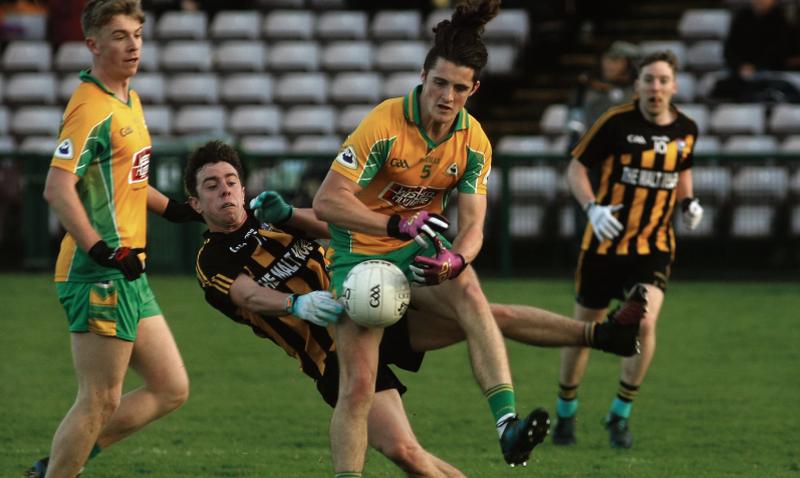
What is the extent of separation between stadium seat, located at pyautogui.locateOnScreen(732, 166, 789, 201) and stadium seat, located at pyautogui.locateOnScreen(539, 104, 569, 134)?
88.5 inches

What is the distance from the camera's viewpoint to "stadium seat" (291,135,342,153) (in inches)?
642

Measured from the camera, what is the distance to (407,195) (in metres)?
6.11

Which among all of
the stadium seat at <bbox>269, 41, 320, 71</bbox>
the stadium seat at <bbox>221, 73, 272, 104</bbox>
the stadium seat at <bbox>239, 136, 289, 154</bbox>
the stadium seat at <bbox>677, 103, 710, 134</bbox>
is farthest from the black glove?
the stadium seat at <bbox>269, 41, 320, 71</bbox>

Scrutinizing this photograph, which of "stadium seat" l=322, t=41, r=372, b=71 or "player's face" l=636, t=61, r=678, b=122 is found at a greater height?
"player's face" l=636, t=61, r=678, b=122

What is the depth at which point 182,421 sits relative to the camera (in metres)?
8.74

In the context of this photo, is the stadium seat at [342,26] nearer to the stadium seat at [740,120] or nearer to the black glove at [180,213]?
the stadium seat at [740,120]

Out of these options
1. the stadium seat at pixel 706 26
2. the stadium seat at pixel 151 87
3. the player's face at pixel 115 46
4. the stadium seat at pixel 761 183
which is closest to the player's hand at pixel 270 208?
the player's face at pixel 115 46

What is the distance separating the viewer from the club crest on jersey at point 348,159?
19.4 ft

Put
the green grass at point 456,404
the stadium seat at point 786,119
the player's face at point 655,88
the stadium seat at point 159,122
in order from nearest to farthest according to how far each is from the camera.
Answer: the green grass at point 456,404, the player's face at point 655,88, the stadium seat at point 786,119, the stadium seat at point 159,122

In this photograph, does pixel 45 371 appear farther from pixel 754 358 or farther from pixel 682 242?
pixel 682 242

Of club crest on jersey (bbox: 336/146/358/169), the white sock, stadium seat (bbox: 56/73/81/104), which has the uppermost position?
club crest on jersey (bbox: 336/146/358/169)

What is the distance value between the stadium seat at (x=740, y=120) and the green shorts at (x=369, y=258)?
1032cm

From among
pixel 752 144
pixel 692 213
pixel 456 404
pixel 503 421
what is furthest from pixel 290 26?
pixel 503 421

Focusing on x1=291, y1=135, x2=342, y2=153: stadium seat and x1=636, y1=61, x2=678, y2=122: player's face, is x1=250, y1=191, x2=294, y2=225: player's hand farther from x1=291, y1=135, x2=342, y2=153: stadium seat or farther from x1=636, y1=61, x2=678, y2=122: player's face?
x1=291, y1=135, x2=342, y2=153: stadium seat
